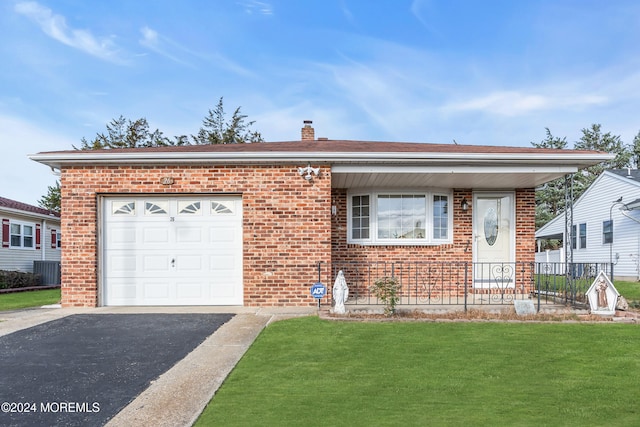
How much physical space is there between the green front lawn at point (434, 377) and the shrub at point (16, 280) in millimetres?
15531

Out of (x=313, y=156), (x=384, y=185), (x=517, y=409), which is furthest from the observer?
(x=384, y=185)

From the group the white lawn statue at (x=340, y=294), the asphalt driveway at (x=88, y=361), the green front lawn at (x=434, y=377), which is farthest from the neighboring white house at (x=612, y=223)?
the asphalt driveway at (x=88, y=361)

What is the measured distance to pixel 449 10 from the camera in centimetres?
1469

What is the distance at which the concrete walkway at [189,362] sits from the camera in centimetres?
385

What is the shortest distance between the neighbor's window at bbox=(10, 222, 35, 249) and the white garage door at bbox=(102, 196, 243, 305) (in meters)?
13.9

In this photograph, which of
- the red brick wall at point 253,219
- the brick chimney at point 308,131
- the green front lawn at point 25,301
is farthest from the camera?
the brick chimney at point 308,131

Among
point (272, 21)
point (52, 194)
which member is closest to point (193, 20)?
point (272, 21)

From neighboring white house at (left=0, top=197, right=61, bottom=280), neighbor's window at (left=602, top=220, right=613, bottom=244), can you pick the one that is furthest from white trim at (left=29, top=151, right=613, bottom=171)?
neighbor's window at (left=602, top=220, right=613, bottom=244)

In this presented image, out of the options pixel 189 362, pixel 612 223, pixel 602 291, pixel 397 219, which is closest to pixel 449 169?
pixel 397 219

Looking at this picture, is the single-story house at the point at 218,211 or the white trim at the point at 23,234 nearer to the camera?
the single-story house at the point at 218,211

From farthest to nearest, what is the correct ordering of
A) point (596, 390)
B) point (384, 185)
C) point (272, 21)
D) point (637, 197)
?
point (637, 197), point (272, 21), point (384, 185), point (596, 390)

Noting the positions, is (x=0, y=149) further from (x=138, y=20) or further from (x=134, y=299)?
(x=134, y=299)

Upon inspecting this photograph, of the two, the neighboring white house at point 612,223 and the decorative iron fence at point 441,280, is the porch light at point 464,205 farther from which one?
the neighboring white house at point 612,223

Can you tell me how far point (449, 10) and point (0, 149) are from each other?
16647 mm
